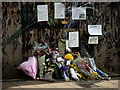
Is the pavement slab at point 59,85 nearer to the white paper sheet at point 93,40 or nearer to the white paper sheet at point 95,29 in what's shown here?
the white paper sheet at point 93,40

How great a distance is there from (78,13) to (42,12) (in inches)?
31.5

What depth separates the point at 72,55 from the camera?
3.71m

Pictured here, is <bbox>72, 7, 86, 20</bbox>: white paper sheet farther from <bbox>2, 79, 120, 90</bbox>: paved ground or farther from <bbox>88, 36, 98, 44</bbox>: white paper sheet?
<bbox>2, 79, 120, 90</bbox>: paved ground

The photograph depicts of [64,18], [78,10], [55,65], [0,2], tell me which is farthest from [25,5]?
[55,65]

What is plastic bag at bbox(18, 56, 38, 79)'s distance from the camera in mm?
3357

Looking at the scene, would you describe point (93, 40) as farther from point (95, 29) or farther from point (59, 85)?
point (59, 85)

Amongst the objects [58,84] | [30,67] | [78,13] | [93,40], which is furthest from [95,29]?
[30,67]

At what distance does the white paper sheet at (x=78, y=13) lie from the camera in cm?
379

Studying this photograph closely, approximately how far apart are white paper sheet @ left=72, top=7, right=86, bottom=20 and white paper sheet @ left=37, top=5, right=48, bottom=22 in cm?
60

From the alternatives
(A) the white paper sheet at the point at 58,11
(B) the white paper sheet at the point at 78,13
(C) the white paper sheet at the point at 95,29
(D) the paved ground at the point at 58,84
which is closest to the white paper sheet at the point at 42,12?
(A) the white paper sheet at the point at 58,11

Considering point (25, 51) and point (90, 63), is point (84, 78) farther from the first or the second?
point (25, 51)

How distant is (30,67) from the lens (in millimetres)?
3363

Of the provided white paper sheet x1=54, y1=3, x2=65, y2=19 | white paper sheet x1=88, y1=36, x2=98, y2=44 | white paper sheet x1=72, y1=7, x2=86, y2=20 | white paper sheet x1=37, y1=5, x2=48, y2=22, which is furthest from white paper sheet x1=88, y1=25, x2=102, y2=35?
white paper sheet x1=37, y1=5, x2=48, y2=22

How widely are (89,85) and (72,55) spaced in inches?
32.9
